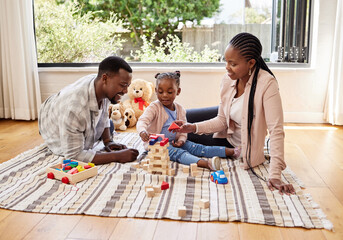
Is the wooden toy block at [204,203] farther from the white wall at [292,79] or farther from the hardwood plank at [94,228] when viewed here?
the white wall at [292,79]

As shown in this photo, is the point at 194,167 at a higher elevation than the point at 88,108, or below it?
below

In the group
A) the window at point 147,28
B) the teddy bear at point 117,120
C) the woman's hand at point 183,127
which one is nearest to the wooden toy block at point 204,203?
the woman's hand at point 183,127

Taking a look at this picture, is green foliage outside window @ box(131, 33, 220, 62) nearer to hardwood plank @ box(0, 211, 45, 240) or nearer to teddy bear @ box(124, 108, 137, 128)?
teddy bear @ box(124, 108, 137, 128)

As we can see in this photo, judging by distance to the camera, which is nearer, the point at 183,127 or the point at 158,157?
the point at 158,157

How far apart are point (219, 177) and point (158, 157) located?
0.37 m

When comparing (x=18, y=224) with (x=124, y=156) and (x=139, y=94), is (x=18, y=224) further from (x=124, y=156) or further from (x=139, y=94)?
(x=139, y=94)

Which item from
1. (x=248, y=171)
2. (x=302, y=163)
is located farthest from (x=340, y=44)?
(x=248, y=171)

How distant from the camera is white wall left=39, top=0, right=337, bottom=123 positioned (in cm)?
375

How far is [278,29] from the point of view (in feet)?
13.6

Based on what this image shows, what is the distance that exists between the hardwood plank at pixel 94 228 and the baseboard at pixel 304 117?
277 centimetres

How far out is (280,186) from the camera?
1983 millimetres

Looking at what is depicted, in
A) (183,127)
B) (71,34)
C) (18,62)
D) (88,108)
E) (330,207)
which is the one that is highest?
(71,34)

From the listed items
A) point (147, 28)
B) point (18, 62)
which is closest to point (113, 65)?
point (18, 62)

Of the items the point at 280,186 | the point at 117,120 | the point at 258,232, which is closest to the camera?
the point at 258,232
